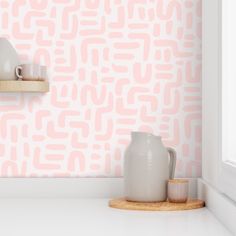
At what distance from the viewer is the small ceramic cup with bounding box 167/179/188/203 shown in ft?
5.59

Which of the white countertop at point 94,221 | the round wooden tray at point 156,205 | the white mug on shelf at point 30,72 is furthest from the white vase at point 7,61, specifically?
the round wooden tray at point 156,205

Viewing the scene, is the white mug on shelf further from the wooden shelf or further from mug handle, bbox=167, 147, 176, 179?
mug handle, bbox=167, 147, 176, 179

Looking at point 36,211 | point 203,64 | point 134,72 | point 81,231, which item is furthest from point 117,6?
point 81,231

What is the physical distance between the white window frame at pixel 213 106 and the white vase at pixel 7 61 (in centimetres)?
68

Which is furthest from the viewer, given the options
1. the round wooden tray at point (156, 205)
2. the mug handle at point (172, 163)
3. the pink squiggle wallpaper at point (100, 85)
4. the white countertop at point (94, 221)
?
the pink squiggle wallpaper at point (100, 85)

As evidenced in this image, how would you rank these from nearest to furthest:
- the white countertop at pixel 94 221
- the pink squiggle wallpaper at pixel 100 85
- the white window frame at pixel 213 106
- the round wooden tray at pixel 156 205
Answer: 1. the white countertop at pixel 94 221
2. the white window frame at pixel 213 106
3. the round wooden tray at pixel 156 205
4. the pink squiggle wallpaper at pixel 100 85

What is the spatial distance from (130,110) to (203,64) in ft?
1.04

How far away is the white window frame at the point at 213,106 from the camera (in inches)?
60.8

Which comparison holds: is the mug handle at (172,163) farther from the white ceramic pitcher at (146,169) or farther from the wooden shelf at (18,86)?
the wooden shelf at (18,86)

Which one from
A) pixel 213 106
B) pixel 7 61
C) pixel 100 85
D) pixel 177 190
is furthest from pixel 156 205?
pixel 7 61

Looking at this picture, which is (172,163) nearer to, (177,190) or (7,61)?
(177,190)

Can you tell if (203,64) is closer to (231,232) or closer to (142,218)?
(142,218)

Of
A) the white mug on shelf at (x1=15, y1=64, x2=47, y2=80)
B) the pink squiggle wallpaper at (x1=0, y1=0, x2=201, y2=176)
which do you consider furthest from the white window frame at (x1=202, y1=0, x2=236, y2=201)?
the white mug on shelf at (x1=15, y1=64, x2=47, y2=80)

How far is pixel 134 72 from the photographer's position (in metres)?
2.02
